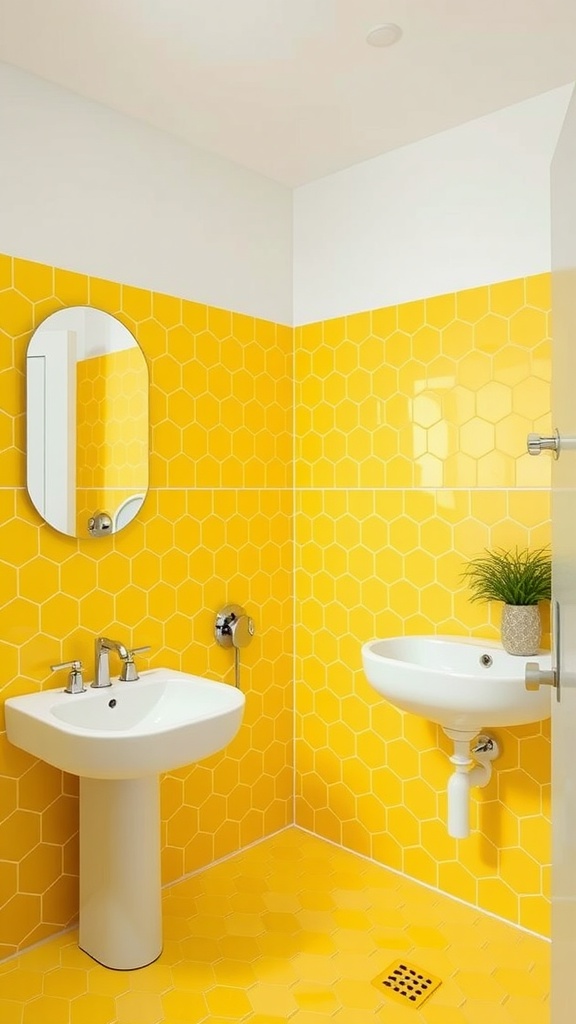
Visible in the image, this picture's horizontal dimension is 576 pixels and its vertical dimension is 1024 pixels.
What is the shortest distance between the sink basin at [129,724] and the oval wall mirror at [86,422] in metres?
0.47

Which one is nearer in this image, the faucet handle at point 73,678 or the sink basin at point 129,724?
the sink basin at point 129,724

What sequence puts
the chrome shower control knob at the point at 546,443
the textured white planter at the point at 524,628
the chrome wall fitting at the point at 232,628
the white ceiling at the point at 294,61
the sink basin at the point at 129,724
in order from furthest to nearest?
the chrome wall fitting at the point at 232,628 < the textured white planter at the point at 524,628 < the white ceiling at the point at 294,61 < the sink basin at the point at 129,724 < the chrome shower control knob at the point at 546,443

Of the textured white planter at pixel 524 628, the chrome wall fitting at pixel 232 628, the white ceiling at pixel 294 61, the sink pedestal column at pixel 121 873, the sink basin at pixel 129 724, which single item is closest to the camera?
the sink basin at pixel 129 724

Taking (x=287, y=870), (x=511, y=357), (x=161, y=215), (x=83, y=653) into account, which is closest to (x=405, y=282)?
(x=511, y=357)

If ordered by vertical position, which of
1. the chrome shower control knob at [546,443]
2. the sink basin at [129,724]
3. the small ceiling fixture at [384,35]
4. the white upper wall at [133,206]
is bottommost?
the sink basin at [129,724]

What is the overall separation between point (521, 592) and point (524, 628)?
0.33 feet

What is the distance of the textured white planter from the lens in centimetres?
204

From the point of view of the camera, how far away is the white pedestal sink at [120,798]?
5.85 feet

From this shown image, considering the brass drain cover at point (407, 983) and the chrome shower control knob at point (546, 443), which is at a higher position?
the chrome shower control knob at point (546, 443)

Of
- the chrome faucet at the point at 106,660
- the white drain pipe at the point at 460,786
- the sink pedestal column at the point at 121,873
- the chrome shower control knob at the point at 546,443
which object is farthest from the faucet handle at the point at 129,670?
the chrome shower control knob at the point at 546,443

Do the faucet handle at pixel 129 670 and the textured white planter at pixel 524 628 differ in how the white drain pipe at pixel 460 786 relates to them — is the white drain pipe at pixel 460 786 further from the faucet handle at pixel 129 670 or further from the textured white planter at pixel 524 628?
the faucet handle at pixel 129 670

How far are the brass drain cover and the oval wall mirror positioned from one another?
4.74 feet

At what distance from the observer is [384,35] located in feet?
6.08

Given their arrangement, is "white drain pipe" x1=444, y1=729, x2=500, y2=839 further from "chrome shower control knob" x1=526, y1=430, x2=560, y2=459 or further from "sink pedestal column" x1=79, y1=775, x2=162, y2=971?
"chrome shower control knob" x1=526, y1=430, x2=560, y2=459
